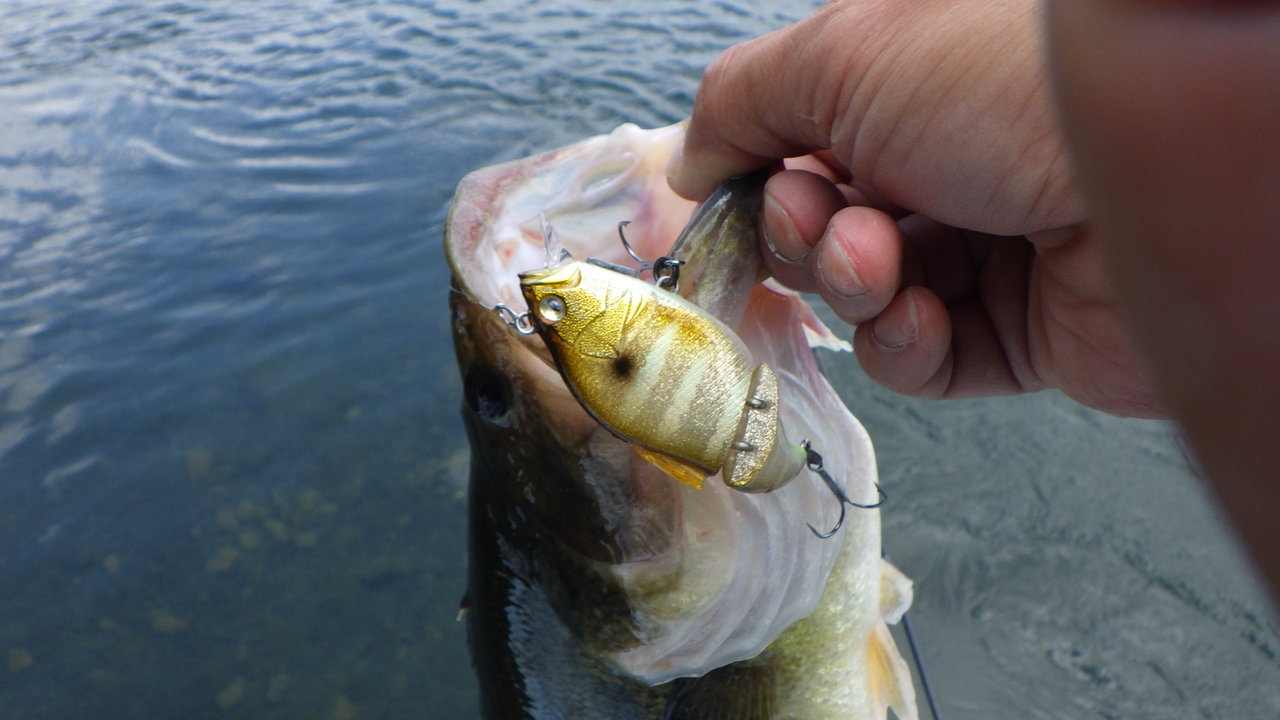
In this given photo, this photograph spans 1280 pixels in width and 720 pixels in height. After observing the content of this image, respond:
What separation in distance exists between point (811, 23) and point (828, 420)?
0.71 metres

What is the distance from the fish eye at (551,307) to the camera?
971 millimetres

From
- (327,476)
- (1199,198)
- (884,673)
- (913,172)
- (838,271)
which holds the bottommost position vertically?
(327,476)

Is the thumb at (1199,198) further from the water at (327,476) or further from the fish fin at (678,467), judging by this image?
the water at (327,476)

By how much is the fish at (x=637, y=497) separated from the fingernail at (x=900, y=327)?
17 cm

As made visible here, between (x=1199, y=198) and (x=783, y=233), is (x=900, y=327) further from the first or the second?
(x=1199, y=198)

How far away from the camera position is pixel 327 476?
3951 millimetres

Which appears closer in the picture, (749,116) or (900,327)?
(749,116)

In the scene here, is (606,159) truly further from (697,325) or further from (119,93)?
(119,93)

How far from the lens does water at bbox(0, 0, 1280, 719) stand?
119 inches

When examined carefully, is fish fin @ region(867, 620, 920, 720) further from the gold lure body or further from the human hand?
the gold lure body

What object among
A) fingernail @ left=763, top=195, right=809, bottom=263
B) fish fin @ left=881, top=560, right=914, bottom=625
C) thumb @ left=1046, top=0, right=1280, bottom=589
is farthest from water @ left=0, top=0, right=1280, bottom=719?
thumb @ left=1046, top=0, right=1280, bottom=589

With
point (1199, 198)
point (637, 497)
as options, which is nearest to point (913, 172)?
point (637, 497)

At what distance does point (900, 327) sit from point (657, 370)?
2.14 ft

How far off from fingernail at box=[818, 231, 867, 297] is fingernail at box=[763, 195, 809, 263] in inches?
1.4
